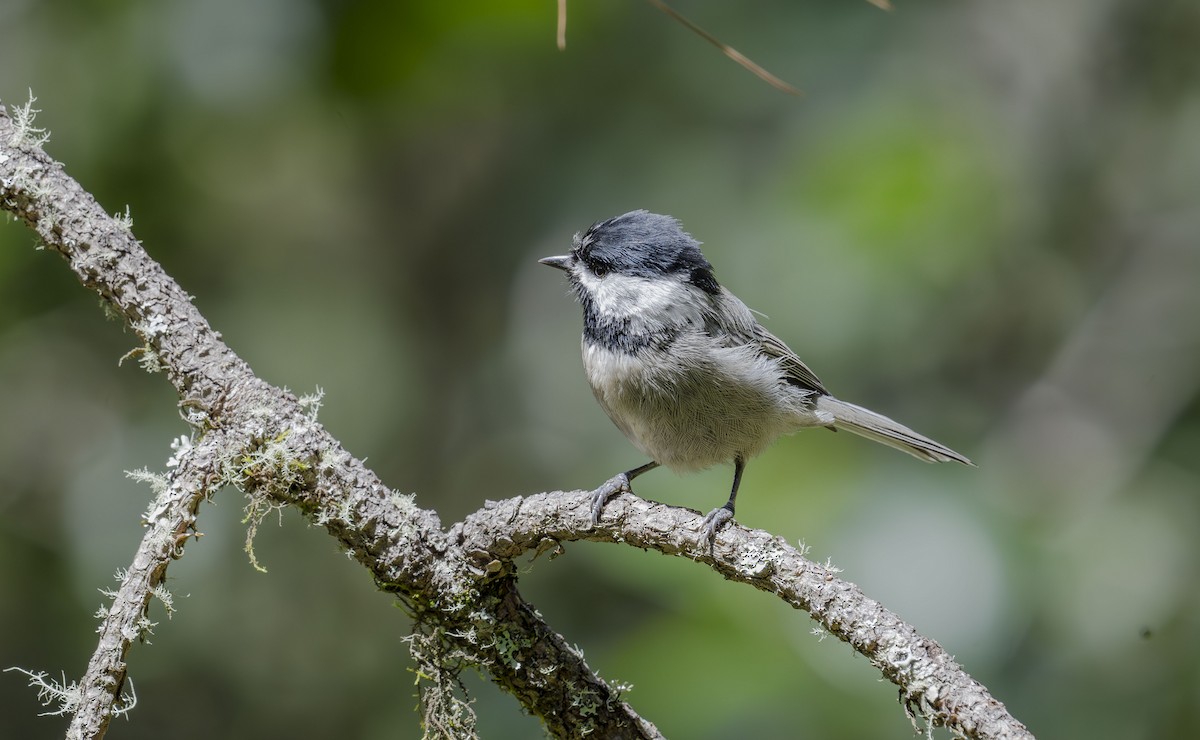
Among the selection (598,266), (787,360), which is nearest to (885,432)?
(787,360)

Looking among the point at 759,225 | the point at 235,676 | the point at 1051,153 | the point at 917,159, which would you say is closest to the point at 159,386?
the point at 235,676

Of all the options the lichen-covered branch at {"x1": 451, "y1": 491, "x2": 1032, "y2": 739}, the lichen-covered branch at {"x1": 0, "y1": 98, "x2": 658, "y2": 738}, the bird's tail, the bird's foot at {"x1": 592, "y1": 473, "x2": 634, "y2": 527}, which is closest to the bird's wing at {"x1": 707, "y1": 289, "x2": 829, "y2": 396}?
the bird's tail

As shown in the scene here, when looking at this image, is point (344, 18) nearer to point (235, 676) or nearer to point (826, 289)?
point (826, 289)

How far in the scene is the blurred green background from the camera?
11.8 ft

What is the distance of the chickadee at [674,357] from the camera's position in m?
3.17

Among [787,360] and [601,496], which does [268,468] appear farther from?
[787,360]

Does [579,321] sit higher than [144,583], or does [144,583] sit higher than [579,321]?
[579,321]

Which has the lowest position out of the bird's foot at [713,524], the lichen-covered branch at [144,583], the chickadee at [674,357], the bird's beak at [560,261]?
the lichen-covered branch at [144,583]

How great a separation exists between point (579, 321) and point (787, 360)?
1555 mm

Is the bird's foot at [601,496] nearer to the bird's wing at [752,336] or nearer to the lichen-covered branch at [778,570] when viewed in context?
the lichen-covered branch at [778,570]

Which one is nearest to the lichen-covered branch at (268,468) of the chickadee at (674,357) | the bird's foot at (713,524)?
the bird's foot at (713,524)

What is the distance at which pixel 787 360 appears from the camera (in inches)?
141

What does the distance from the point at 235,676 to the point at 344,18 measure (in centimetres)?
291

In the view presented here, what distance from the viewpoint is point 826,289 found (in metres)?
3.89
